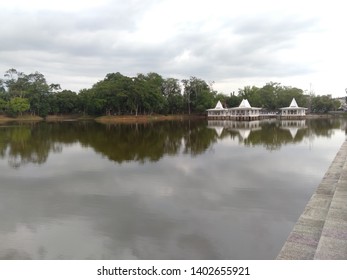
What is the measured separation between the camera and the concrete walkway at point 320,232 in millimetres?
4555

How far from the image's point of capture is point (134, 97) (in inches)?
2084

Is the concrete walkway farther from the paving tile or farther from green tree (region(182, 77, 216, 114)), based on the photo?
green tree (region(182, 77, 216, 114))

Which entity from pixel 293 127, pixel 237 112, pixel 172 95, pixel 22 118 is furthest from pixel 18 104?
pixel 293 127

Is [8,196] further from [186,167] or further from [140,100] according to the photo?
[140,100]

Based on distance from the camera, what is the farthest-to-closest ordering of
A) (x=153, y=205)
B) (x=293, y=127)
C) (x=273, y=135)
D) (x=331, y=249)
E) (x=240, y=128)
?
(x=293, y=127) → (x=240, y=128) → (x=273, y=135) → (x=153, y=205) → (x=331, y=249)

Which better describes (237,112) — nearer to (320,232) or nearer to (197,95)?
(197,95)

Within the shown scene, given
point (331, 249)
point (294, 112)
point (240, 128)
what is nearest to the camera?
point (331, 249)

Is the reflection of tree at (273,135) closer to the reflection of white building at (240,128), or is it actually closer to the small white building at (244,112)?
the reflection of white building at (240,128)

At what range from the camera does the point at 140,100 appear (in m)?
53.8

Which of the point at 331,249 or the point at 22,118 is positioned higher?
the point at 22,118

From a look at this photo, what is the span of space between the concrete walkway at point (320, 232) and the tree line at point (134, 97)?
46.2m

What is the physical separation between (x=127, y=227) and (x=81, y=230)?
0.96 meters

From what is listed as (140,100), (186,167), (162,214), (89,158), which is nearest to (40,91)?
(140,100)

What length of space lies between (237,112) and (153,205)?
168 feet
